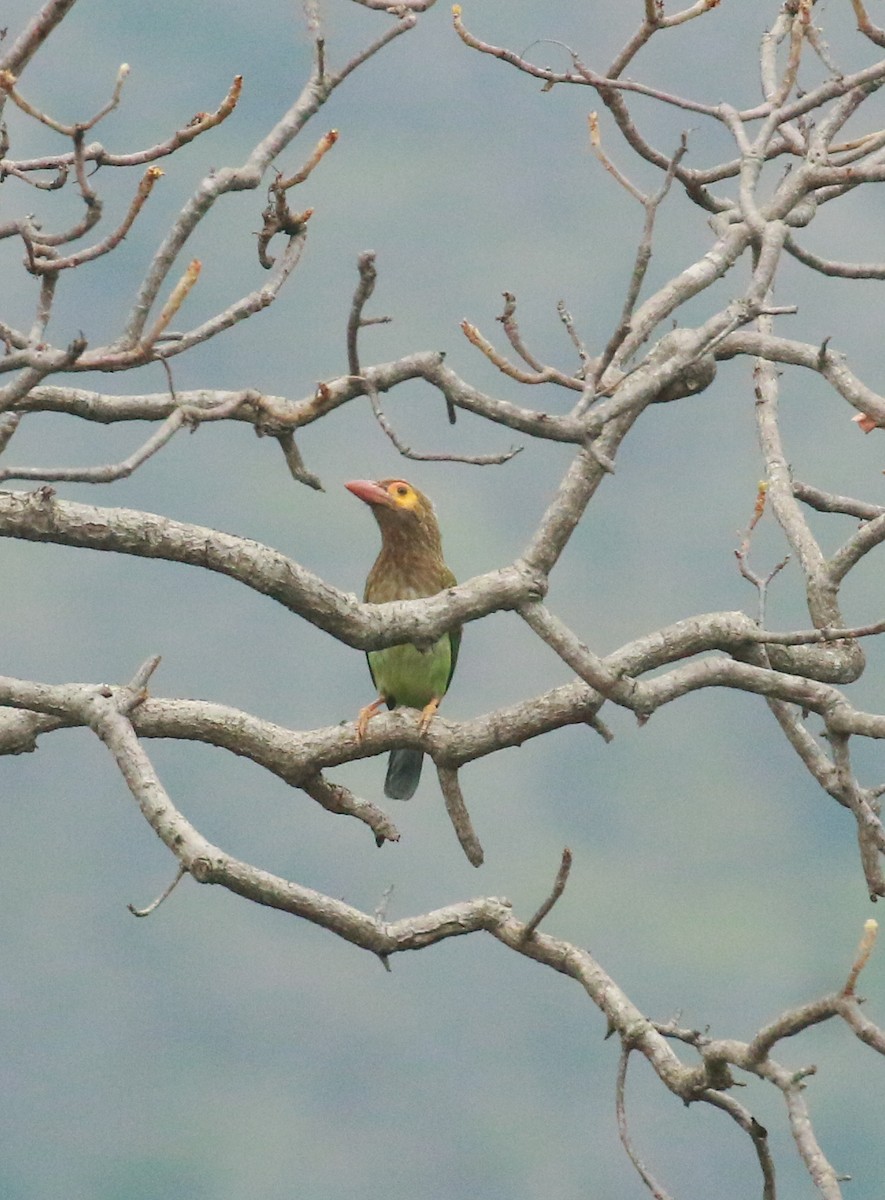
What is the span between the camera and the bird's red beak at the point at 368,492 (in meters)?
7.07

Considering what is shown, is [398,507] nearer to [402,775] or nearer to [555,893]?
[402,775]

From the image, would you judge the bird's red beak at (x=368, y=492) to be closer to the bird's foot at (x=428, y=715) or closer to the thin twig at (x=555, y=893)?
the bird's foot at (x=428, y=715)

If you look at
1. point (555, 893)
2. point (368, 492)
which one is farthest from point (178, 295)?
point (368, 492)

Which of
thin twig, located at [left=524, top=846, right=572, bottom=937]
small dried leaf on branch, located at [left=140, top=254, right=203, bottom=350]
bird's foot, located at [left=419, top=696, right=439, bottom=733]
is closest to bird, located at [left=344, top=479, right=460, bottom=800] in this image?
bird's foot, located at [left=419, top=696, right=439, bottom=733]

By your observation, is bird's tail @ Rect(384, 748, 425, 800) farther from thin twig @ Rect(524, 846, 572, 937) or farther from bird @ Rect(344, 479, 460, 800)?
thin twig @ Rect(524, 846, 572, 937)

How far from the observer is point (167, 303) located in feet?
13.1

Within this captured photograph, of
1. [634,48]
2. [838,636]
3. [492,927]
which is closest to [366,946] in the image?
[492,927]

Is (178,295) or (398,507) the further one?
(398,507)

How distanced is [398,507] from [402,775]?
48.5 inches

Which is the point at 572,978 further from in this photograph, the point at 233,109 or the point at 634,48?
the point at 634,48

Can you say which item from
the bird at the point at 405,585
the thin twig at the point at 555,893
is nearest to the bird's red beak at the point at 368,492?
the bird at the point at 405,585

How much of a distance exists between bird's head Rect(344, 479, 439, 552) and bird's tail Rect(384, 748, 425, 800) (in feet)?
3.28

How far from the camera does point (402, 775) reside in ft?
24.3

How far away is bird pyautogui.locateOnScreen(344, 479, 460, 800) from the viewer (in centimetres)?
702
